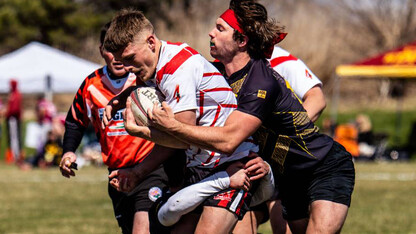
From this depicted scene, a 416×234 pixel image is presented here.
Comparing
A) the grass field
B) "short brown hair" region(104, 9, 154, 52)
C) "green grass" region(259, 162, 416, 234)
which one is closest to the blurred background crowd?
the grass field

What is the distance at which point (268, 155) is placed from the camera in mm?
4688

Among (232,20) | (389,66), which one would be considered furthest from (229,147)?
(389,66)

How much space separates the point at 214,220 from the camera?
13.7ft

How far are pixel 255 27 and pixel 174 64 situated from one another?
629 millimetres

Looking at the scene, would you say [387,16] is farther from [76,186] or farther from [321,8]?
[76,186]

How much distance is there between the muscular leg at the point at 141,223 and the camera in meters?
5.06

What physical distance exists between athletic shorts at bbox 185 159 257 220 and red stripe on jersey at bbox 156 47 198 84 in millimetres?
628

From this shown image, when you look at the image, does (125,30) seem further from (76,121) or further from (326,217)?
(326,217)

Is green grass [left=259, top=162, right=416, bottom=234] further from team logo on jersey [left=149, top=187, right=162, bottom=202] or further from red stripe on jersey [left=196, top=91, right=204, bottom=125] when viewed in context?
red stripe on jersey [left=196, top=91, right=204, bottom=125]

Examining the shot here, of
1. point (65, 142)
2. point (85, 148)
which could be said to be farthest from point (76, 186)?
point (65, 142)

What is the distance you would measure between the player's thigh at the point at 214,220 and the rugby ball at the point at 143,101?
646mm

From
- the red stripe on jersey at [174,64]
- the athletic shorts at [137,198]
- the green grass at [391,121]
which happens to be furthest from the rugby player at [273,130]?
the green grass at [391,121]

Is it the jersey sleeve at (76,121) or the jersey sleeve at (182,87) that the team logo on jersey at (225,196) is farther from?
the jersey sleeve at (76,121)

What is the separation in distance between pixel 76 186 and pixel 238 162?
1005 cm
